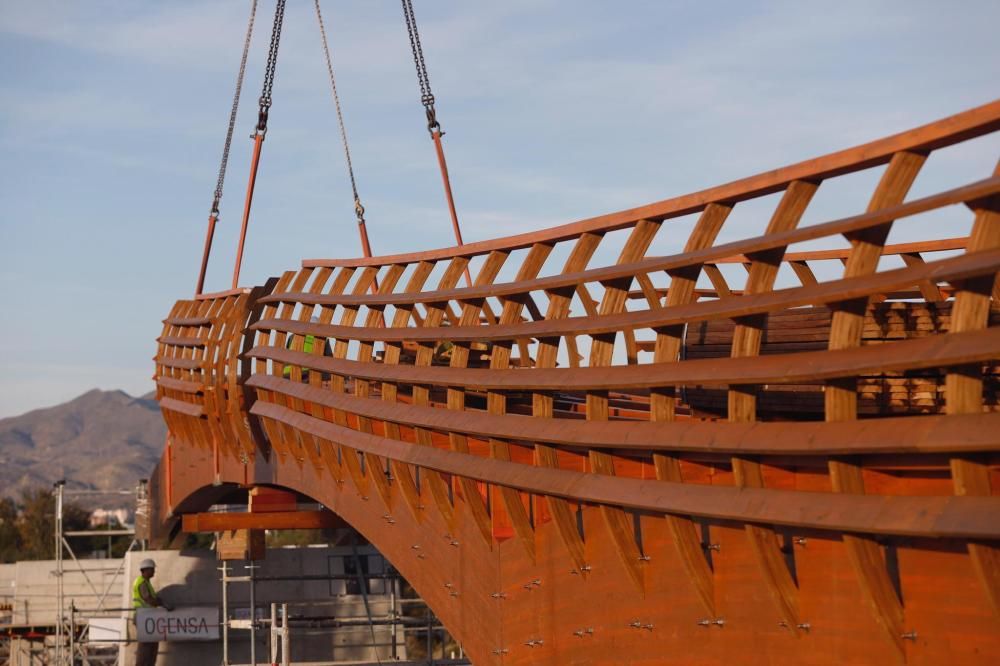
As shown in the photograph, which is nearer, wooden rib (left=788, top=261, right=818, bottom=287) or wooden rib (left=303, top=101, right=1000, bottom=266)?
wooden rib (left=303, top=101, right=1000, bottom=266)

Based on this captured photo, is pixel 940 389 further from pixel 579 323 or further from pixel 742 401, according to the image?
pixel 579 323

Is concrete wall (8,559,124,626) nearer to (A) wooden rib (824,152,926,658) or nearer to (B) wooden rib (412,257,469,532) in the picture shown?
(B) wooden rib (412,257,469,532)

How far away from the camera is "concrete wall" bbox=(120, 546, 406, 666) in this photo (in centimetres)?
2627

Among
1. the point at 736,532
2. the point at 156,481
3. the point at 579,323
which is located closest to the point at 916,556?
the point at 736,532

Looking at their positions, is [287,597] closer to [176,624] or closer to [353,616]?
[353,616]

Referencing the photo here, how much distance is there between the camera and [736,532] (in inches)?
252

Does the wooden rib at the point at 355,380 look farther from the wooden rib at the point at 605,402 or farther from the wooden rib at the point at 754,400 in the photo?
the wooden rib at the point at 754,400

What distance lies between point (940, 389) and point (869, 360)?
1229 millimetres

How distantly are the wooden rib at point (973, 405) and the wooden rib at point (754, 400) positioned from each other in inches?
42.7

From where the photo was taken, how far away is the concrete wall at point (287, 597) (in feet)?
86.2

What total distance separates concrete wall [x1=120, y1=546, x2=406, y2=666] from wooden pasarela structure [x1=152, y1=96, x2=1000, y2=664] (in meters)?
14.8

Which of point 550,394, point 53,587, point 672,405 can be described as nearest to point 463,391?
point 550,394

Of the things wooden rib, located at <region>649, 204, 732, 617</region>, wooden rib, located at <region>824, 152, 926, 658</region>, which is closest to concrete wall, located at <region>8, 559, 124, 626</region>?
wooden rib, located at <region>649, 204, 732, 617</region>

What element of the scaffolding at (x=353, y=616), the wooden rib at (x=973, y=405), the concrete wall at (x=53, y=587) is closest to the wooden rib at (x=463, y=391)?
the wooden rib at (x=973, y=405)
